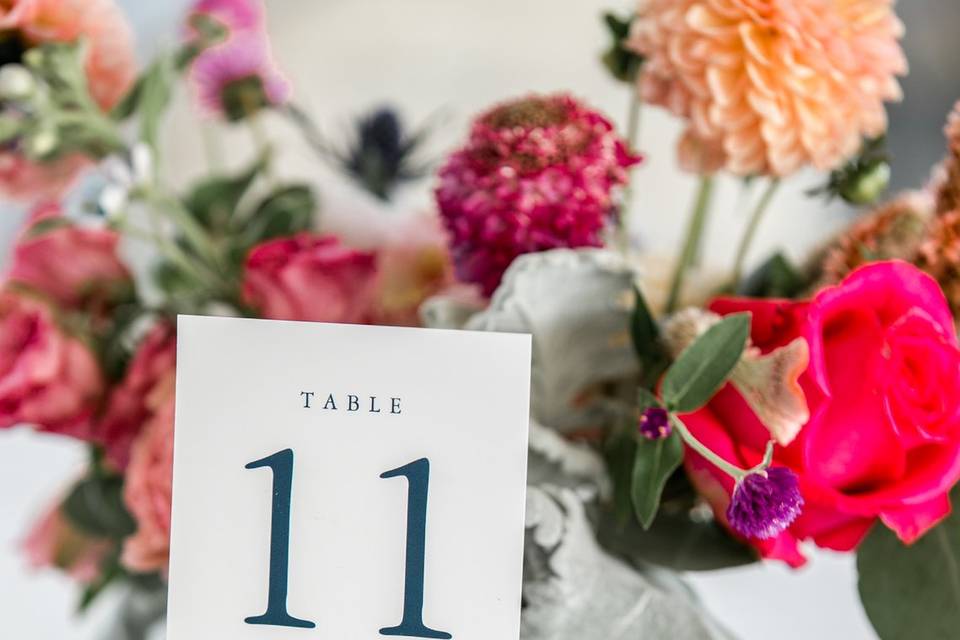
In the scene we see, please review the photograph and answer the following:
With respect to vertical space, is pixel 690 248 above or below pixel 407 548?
above

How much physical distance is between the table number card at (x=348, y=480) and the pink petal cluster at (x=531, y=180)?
82 millimetres

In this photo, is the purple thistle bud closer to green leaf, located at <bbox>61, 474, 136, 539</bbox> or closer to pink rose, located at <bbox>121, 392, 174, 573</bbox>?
pink rose, located at <bbox>121, 392, 174, 573</bbox>

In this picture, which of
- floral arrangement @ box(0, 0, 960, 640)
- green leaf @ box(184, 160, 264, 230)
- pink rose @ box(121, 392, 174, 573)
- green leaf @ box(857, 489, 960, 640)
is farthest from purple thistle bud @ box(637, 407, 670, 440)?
green leaf @ box(184, 160, 264, 230)

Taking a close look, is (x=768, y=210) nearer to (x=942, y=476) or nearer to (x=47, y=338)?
(x=942, y=476)

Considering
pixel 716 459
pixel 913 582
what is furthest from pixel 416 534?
pixel 913 582

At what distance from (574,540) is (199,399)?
166 millimetres

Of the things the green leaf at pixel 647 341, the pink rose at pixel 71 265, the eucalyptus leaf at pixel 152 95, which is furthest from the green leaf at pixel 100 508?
the green leaf at pixel 647 341

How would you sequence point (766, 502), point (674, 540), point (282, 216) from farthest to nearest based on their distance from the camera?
point (282, 216), point (674, 540), point (766, 502)

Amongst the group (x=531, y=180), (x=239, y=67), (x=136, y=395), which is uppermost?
(x=239, y=67)

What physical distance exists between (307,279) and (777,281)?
251mm

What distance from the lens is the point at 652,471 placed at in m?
0.33

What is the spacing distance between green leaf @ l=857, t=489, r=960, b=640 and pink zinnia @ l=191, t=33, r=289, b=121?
1.49 ft

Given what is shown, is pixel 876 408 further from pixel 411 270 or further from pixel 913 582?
pixel 411 270

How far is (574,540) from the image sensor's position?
36 centimetres
